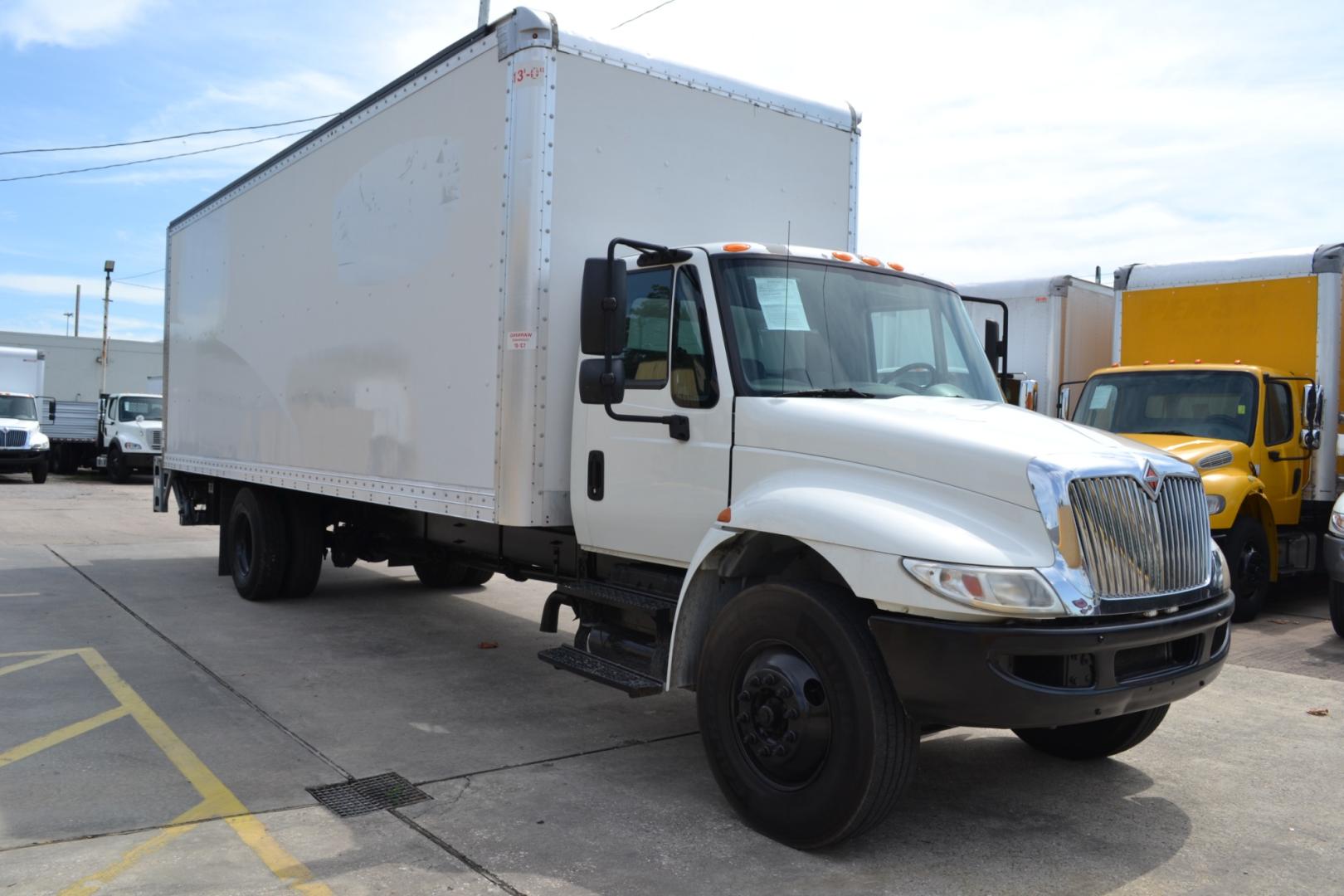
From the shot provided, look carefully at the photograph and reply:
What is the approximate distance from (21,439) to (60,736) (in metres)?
22.7

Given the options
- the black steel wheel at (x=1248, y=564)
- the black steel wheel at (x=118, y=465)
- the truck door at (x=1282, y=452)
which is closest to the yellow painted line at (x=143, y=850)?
the black steel wheel at (x=1248, y=564)

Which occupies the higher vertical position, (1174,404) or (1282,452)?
(1174,404)

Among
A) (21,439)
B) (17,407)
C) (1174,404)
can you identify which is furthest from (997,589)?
(17,407)

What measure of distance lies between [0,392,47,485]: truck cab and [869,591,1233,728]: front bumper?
86.3 feet

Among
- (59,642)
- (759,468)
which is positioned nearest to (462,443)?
(759,468)

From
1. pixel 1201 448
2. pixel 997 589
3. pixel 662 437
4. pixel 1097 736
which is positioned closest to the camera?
pixel 997 589

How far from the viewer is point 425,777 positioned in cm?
519

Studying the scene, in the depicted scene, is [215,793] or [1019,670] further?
[215,793]

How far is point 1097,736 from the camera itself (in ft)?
17.5

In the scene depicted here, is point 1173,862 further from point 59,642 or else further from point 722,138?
point 59,642

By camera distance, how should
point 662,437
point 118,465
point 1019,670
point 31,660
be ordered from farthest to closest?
point 118,465, point 31,660, point 662,437, point 1019,670

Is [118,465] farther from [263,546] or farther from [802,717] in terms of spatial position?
[802,717]

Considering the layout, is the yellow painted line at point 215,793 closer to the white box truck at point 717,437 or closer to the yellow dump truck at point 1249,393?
the white box truck at point 717,437

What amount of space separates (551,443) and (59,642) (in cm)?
473
